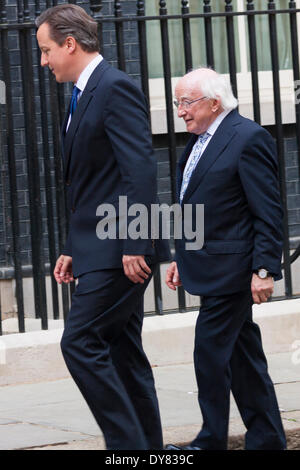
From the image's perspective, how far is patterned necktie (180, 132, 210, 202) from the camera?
538 cm

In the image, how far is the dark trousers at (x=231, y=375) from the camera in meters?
5.23

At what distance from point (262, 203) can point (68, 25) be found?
3.59 ft

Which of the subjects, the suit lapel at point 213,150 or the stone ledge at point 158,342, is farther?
the stone ledge at point 158,342

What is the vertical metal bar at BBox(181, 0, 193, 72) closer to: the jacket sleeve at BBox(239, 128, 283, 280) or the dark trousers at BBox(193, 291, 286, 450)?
the jacket sleeve at BBox(239, 128, 283, 280)

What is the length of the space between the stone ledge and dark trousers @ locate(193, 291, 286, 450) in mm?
2294


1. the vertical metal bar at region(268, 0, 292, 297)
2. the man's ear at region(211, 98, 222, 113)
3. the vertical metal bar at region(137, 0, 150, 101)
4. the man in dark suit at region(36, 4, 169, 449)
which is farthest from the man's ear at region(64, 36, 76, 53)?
the vertical metal bar at region(268, 0, 292, 297)

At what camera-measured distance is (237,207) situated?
522 centimetres

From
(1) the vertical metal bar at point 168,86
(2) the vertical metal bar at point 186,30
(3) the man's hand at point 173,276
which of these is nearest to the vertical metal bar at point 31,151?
(1) the vertical metal bar at point 168,86

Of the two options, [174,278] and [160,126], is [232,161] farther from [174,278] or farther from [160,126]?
[160,126]

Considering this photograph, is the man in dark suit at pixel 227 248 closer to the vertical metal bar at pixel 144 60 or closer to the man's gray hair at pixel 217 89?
the man's gray hair at pixel 217 89
